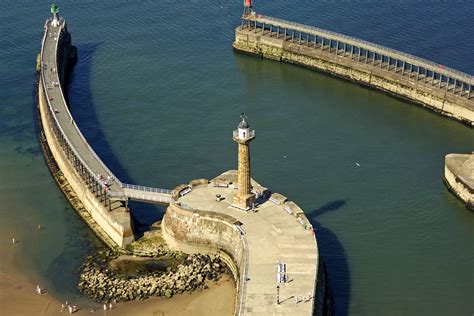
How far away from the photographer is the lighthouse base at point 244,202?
320ft

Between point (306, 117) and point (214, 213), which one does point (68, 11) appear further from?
point (214, 213)

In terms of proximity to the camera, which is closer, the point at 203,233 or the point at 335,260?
the point at 203,233

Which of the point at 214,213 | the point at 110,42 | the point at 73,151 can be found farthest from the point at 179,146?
the point at 110,42

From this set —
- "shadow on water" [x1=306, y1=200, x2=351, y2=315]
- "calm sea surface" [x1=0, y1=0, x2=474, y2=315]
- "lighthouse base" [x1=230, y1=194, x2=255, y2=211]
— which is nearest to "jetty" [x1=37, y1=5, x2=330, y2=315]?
"lighthouse base" [x1=230, y1=194, x2=255, y2=211]

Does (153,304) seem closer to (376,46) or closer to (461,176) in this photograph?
(461,176)

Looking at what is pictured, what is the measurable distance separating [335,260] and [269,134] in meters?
34.2

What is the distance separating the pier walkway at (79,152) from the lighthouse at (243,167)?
33.4 feet

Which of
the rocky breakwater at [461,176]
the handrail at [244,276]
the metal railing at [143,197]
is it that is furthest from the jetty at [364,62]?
the metal railing at [143,197]

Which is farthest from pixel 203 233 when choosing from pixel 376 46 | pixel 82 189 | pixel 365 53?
pixel 365 53

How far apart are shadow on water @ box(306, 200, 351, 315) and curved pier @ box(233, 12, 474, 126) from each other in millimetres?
36924

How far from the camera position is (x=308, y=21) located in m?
170

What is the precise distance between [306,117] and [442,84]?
24.1 meters

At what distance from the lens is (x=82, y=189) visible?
362 ft

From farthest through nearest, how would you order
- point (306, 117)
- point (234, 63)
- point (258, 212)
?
point (234, 63), point (306, 117), point (258, 212)
